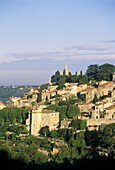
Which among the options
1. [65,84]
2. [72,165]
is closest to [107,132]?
[72,165]

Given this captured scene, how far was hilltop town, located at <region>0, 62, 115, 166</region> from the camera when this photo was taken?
42.8 meters

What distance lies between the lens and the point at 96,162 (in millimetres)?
37219

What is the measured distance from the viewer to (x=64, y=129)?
49.1 meters

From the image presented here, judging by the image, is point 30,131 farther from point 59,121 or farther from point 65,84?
point 65,84

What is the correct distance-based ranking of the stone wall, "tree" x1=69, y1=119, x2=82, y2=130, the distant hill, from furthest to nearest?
the distant hill → the stone wall → "tree" x1=69, y1=119, x2=82, y2=130

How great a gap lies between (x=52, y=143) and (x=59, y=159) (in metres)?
5.69

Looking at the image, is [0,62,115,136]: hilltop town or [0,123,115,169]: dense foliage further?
[0,62,115,136]: hilltop town

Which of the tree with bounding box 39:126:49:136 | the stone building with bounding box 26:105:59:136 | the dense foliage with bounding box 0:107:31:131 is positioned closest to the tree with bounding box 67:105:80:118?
the stone building with bounding box 26:105:59:136

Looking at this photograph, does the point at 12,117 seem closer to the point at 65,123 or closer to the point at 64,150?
the point at 65,123

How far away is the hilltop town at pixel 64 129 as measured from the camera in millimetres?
42812

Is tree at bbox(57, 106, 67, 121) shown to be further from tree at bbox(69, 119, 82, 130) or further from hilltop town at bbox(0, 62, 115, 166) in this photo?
tree at bbox(69, 119, 82, 130)

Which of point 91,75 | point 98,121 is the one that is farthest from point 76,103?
point 91,75

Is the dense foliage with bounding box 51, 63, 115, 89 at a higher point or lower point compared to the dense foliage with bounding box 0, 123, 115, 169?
higher

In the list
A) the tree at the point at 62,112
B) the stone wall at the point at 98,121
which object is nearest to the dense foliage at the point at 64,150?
the stone wall at the point at 98,121
